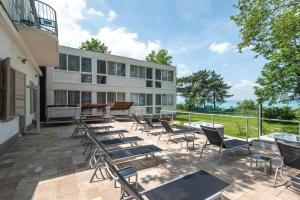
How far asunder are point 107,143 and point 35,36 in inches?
206

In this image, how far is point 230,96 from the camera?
145 feet

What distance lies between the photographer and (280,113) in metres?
18.9

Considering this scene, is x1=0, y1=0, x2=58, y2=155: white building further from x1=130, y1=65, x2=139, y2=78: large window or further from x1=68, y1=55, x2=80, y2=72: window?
x1=130, y1=65, x2=139, y2=78: large window

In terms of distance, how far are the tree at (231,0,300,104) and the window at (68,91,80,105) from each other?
12.0m

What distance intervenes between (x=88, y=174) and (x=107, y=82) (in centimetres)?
1222

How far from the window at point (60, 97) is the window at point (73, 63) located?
1.89m

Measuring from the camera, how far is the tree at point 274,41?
8539mm

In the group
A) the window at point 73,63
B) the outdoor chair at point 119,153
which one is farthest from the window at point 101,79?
the outdoor chair at point 119,153

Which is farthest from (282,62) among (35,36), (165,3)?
(35,36)

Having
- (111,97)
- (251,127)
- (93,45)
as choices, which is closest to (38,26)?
(111,97)

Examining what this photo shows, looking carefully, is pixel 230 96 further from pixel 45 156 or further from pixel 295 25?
pixel 45 156

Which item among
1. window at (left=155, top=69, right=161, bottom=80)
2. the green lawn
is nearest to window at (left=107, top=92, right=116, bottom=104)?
window at (left=155, top=69, right=161, bottom=80)

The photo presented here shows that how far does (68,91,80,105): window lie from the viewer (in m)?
13.6

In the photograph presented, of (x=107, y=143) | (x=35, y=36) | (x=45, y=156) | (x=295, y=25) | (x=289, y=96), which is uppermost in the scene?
(x=295, y=25)
